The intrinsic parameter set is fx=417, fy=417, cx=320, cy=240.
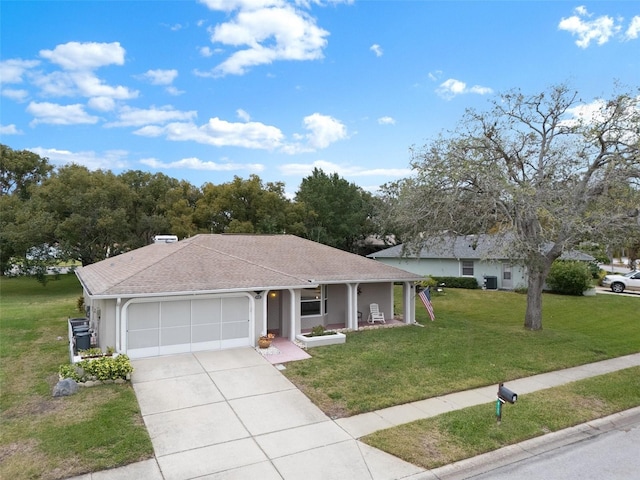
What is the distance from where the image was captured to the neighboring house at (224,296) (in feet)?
39.9

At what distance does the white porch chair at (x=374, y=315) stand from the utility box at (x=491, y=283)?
15.1 meters

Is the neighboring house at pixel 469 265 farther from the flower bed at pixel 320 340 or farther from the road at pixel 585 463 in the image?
the road at pixel 585 463

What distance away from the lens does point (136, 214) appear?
125 feet

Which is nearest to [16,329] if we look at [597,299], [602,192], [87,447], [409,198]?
[87,447]

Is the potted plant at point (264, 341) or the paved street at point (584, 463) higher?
the potted plant at point (264, 341)

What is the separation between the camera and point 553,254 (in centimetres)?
1583

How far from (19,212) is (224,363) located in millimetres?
29169

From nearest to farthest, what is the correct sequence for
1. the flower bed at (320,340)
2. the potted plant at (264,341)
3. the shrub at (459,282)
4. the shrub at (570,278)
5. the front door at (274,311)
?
the potted plant at (264,341) → the flower bed at (320,340) → the front door at (274,311) → the shrub at (570,278) → the shrub at (459,282)

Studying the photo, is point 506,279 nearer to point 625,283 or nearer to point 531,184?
point 625,283

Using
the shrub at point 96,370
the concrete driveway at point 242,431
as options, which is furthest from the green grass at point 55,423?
the concrete driveway at point 242,431

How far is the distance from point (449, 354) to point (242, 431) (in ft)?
24.8

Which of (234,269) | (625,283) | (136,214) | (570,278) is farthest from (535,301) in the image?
(136,214)

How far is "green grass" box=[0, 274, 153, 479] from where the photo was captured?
6559 mm

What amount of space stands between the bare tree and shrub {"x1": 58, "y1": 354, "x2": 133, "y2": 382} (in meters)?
10.5
